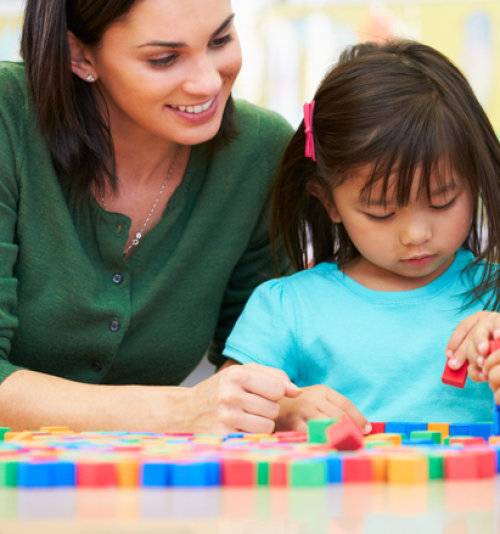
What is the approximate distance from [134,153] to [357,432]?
900mm

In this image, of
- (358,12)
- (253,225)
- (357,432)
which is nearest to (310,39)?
(358,12)

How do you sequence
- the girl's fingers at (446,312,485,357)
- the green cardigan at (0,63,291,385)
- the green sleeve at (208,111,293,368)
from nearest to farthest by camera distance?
the girl's fingers at (446,312,485,357) → the green cardigan at (0,63,291,385) → the green sleeve at (208,111,293,368)

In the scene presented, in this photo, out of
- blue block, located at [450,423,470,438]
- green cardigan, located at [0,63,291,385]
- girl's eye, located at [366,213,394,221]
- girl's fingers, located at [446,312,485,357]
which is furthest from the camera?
green cardigan, located at [0,63,291,385]

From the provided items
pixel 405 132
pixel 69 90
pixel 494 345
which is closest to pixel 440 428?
pixel 494 345

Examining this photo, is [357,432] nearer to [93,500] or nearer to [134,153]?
[93,500]

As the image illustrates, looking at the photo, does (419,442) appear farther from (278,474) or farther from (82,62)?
(82,62)

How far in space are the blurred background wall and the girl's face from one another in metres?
1.77

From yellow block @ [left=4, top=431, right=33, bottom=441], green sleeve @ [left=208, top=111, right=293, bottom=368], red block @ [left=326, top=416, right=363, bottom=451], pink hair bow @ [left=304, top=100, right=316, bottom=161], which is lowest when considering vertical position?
yellow block @ [left=4, top=431, right=33, bottom=441]

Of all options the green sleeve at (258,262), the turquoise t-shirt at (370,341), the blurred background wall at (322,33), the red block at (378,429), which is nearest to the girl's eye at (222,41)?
the green sleeve at (258,262)

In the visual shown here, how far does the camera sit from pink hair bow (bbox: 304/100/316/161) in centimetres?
125

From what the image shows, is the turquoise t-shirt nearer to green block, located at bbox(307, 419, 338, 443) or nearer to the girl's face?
the girl's face

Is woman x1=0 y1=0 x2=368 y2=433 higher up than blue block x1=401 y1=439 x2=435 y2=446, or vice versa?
woman x1=0 y1=0 x2=368 y2=433

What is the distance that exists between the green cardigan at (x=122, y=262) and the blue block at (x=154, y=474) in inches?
24.4

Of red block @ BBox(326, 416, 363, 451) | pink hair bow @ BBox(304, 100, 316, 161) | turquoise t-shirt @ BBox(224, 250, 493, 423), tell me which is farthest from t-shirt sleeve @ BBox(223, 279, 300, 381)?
red block @ BBox(326, 416, 363, 451)
